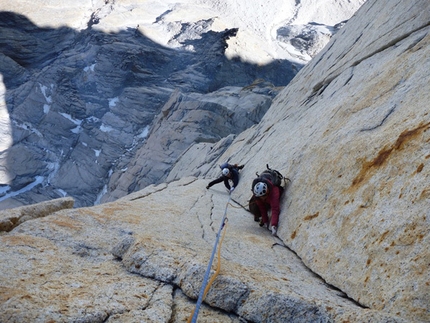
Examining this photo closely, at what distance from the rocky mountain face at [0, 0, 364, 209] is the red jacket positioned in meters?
23.5

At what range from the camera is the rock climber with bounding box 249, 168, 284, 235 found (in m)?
7.14

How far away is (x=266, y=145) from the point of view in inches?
503

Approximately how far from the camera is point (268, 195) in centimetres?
747

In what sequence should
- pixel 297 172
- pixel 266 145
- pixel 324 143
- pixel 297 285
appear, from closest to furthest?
pixel 297 285, pixel 324 143, pixel 297 172, pixel 266 145

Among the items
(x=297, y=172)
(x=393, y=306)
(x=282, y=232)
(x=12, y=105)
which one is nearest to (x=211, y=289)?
(x=393, y=306)

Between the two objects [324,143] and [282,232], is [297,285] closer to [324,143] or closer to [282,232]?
[282,232]

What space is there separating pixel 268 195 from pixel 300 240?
195 centimetres

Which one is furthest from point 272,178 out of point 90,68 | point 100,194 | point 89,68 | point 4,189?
point 89,68

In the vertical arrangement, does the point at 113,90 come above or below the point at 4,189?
above

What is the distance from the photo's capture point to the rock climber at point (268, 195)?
7.14 meters

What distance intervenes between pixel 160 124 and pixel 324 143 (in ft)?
103

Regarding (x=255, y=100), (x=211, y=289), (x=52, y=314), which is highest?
(x=255, y=100)

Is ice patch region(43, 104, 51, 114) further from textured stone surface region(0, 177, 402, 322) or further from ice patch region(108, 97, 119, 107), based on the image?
textured stone surface region(0, 177, 402, 322)

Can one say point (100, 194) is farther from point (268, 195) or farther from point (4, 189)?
point (268, 195)
